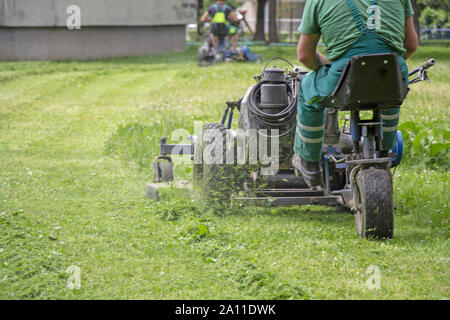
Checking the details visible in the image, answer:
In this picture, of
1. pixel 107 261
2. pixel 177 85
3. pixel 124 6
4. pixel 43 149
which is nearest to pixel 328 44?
pixel 107 261

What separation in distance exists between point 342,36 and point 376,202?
1211 millimetres

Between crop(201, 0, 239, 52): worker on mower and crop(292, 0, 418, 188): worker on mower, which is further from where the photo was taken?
crop(201, 0, 239, 52): worker on mower

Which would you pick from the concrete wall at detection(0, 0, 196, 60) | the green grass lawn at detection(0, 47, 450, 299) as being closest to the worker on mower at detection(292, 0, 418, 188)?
the green grass lawn at detection(0, 47, 450, 299)

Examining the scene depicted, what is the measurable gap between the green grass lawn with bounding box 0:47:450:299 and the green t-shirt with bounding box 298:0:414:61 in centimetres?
146

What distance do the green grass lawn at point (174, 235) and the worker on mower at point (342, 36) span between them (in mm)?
975

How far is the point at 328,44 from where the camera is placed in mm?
5164

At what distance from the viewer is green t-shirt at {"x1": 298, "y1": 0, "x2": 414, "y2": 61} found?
5.04m

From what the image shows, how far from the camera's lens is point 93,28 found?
2808cm
